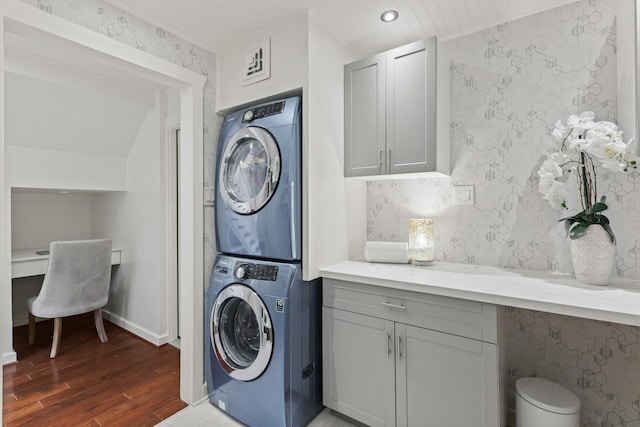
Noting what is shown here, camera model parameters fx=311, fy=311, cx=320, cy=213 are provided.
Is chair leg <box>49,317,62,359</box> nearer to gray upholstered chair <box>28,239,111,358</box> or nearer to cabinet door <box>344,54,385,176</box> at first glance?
gray upholstered chair <box>28,239,111,358</box>

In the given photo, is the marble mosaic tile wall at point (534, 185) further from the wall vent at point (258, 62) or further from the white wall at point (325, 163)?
the wall vent at point (258, 62)

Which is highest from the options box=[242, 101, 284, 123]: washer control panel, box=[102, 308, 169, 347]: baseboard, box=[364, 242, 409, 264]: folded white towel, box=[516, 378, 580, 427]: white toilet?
box=[242, 101, 284, 123]: washer control panel

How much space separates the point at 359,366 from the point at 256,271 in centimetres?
79

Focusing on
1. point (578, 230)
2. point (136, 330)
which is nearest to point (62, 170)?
point (136, 330)

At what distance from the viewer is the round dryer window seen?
1846 mm

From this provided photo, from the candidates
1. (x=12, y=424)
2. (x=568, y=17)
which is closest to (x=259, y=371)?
(x=12, y=424)

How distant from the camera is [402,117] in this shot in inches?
73.7

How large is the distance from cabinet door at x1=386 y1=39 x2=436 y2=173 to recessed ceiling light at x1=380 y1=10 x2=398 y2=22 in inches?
6.8

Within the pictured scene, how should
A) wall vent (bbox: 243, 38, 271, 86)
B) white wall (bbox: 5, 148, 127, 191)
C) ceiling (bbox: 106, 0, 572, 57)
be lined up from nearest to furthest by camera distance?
ceiling (bbox: 106, 0, 572, 57) < wall vent (bbox: 243, 38, 271, 86) < white wall (bbox: 5, 148, 127, 191)

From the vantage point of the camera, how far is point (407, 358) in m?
1.56

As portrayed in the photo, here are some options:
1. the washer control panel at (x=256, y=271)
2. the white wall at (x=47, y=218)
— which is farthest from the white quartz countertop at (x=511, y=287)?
the white wall at (x=47, y=218)

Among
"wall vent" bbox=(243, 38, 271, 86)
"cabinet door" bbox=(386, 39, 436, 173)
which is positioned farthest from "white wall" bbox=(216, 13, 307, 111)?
"cabinet door" bbox=(386, 39, 436, 173)

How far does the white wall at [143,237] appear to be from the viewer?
2.93 meters

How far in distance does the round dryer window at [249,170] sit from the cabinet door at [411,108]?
2.37 feet
